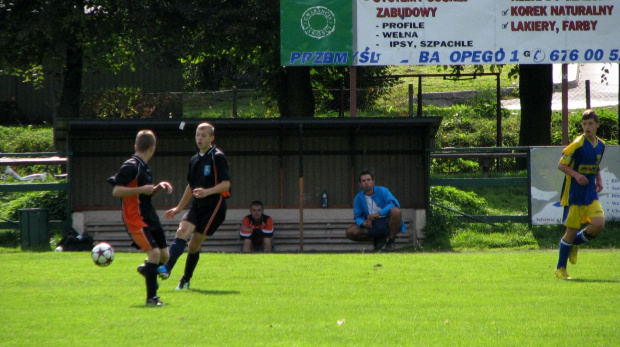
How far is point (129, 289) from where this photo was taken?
9336mm

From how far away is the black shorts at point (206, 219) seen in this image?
9.16 meters

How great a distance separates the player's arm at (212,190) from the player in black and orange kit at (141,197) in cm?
76

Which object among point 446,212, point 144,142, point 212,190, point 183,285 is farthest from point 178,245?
point 446,212

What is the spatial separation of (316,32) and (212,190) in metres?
9.91

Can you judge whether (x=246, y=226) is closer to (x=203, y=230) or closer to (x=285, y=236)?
(x=285, y=236)

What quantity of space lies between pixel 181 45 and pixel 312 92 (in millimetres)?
3816

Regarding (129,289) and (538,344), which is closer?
(538,344)

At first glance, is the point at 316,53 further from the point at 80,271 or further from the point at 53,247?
the point at 80,271

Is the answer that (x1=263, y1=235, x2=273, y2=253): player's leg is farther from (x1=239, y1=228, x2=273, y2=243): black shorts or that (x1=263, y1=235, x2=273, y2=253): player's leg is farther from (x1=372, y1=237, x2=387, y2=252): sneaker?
(x1=372, y1=237, x2=387, y2=252): sneaker

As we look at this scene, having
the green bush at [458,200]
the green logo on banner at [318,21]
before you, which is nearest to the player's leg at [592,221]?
the green bush at [458,200]

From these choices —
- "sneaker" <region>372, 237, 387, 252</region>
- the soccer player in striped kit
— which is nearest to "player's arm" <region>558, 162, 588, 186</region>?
the soccer player in striped kit

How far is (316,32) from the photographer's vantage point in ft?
59.8

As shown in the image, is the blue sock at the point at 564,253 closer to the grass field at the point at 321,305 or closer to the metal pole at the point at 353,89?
the grass field at the point at 321,305

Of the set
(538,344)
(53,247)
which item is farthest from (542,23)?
(538,344)
